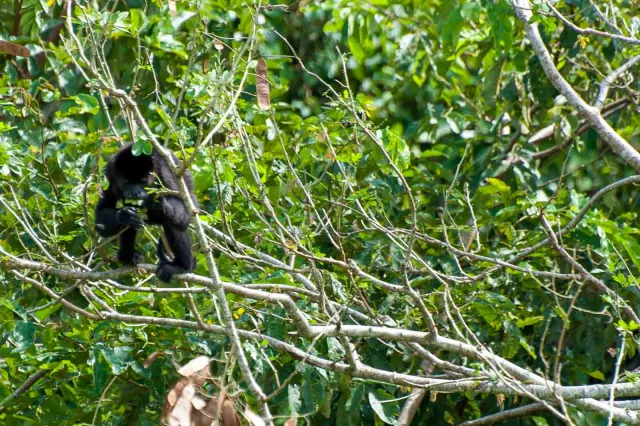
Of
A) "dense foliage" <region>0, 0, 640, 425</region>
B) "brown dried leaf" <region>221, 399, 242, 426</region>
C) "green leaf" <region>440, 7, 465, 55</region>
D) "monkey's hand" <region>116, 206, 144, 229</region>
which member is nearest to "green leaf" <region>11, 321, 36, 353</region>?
"dense foliage" <region>0, 0, 640, 425</region>

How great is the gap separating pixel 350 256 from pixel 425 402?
1.22 m

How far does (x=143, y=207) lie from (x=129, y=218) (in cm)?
20

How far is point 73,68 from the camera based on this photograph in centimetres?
837

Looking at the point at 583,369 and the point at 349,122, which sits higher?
the point at 349,122

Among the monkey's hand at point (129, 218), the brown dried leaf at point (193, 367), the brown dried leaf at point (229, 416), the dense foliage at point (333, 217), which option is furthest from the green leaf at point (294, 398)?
the brown dried leaf at point (229, 416)

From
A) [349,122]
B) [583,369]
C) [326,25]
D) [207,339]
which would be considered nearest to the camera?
[349,122]

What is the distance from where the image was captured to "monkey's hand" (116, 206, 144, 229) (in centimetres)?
605

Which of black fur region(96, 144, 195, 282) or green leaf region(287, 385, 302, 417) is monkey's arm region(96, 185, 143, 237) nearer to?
black fur region(96, 144, 195, 282)

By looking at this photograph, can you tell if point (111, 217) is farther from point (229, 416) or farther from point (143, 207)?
point (229, 416)

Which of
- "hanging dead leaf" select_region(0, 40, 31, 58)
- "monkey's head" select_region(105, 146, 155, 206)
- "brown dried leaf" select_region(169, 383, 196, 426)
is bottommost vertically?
"monkey's head" select_region(105, 146, 155, 206)

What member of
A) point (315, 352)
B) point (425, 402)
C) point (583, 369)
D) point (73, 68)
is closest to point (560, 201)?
point (583, 369)

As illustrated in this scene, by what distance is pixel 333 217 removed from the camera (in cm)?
753

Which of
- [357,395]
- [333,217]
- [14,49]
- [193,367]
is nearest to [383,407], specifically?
[357,395]

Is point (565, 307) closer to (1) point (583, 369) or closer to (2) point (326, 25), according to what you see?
(1) point (583, 369)
